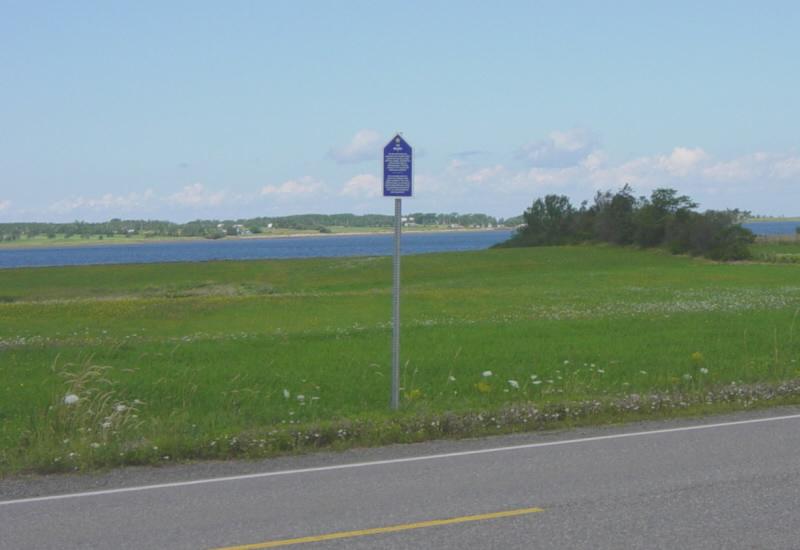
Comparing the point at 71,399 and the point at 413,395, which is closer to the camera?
the point at 71,399

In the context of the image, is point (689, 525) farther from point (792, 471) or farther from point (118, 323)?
point (118, 323)

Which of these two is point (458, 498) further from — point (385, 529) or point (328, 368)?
A: point (328, 368)

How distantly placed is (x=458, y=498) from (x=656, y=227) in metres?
92.3

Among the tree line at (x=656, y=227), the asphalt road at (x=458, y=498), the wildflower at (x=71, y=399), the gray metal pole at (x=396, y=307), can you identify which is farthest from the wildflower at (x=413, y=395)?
the tree line at (x=656, y=227)

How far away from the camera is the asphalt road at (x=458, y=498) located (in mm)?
7254

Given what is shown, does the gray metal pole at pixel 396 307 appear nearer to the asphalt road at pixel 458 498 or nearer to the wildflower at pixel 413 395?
the wildflower at pixel 413 395

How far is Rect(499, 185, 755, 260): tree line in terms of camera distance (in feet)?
282

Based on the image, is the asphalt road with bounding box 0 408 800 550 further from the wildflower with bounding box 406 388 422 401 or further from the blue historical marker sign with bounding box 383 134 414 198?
the blue historical marker sign with bounding box 383 134 414 198

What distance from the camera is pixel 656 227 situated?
97125 millimetres

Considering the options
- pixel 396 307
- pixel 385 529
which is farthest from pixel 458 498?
pixel 396 307

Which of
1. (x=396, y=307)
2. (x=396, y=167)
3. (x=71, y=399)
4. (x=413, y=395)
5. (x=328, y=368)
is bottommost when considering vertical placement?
(x=328, y=368)

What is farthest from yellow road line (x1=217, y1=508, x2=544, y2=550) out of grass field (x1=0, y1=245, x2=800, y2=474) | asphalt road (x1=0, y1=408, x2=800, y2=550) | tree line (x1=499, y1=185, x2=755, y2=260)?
tree line (x1=499, y1=185, x2=755, y2=260)

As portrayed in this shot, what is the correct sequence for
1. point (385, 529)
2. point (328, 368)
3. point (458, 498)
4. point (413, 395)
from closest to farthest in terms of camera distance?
1. point (385, 529)
2. point (458, 498)
3. point (413, 395)
4. point (328, 368)

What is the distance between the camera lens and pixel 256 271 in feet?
248
